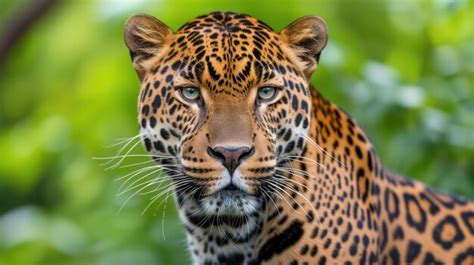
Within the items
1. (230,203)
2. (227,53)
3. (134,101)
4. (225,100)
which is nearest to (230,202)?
(230,203)

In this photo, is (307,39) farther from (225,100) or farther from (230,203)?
(230,203)

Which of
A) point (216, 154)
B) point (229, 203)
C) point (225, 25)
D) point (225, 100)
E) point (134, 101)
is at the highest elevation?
point (225, 25)

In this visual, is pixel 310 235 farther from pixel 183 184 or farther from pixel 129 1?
pixel 129 1

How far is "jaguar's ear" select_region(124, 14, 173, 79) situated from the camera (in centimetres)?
683

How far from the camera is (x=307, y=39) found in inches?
269

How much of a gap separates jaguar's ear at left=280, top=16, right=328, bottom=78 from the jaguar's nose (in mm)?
712

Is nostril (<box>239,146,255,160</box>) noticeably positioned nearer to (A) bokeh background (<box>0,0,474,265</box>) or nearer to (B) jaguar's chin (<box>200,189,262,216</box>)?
(B) jaguar's chin (<box>200,189,262,216</box>)

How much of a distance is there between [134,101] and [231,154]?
5.38m

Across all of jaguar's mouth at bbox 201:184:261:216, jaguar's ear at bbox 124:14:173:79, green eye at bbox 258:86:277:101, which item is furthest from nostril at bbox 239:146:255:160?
jaguar's ear at bbox 124:14:173:79

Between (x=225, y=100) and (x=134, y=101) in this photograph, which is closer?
(x=225, y=100)

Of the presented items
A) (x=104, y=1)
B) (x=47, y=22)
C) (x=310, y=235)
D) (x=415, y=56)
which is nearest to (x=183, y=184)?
(x=310, y=235)

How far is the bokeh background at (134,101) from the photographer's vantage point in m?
10.5

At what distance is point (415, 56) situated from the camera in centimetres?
1182

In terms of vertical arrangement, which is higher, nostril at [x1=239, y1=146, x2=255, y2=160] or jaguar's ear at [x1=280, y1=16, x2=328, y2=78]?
jaguar's ear at [x1=280, y1=16, x2=328, y2=78]
